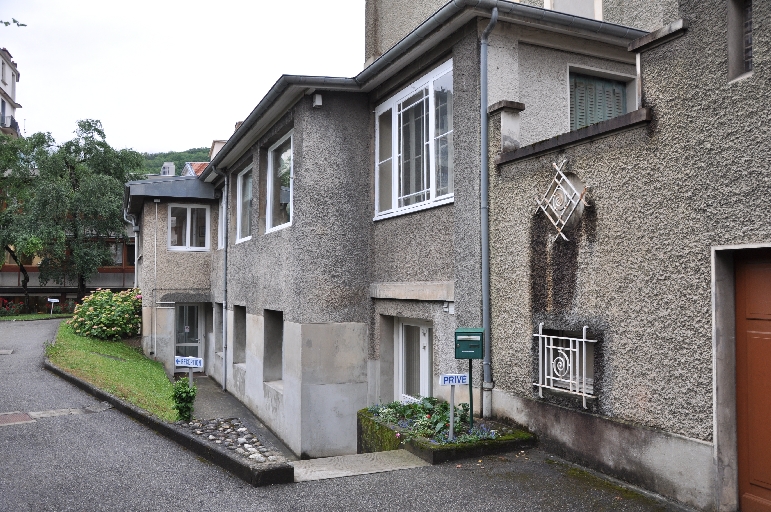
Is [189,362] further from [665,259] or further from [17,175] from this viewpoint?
[17,175]

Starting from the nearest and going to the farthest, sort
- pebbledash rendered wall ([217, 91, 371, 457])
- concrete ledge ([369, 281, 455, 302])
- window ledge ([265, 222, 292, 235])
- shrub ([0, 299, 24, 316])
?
concrete ledge ([369, 281, 455, 302])
pebbledash rendered wall ([217, 91, 371, 457])
window ledge ([265, 222, 292, 235])
shrub ([0, 299, 24, 316])

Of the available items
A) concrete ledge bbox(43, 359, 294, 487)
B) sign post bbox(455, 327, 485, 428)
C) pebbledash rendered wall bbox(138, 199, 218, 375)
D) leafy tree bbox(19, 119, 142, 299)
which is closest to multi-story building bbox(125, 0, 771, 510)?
sign post bbox(455, 327, 485, 428)

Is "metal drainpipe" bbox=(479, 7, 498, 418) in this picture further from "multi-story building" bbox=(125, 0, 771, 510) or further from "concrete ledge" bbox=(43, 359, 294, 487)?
"concrete ledge" bbox=(43, 359, 294, 487)

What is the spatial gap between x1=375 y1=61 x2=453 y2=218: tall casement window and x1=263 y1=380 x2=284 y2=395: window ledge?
366cm

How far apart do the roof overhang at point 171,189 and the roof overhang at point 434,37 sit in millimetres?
6880

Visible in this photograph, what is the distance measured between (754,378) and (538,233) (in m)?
2.51

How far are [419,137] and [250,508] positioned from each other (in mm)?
5330

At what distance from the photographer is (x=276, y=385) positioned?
1198 centimetres

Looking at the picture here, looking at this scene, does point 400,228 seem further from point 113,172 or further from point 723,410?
point 113,172

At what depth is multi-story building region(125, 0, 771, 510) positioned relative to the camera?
4766mm


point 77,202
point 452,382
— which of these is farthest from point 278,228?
point 77,202

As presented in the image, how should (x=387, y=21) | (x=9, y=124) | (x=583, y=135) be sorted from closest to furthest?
1. (x=583, y=135)
2. (x=387, y=21)
3. (x=9, y=124)

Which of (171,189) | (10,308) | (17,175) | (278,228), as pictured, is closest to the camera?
(278,228)

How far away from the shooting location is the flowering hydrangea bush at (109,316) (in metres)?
19.5
